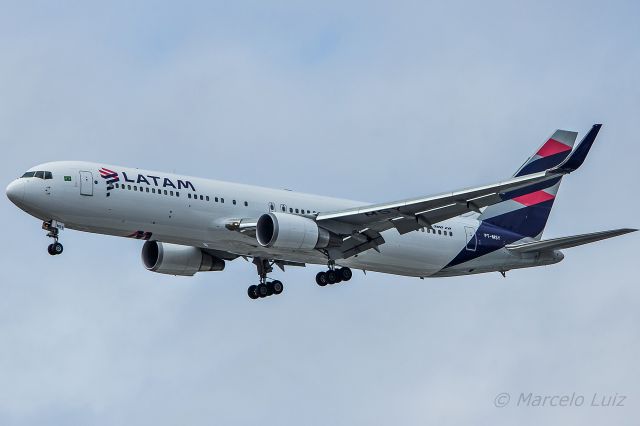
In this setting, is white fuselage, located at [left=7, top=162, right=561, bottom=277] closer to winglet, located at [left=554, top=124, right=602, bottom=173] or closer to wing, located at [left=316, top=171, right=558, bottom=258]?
wing, located at [left=316, top=171, right=558, bottom=258]

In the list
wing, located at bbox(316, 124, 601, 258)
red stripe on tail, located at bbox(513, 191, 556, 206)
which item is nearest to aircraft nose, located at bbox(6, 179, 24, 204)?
wing, located at bbox(316, 124, 601, 258)

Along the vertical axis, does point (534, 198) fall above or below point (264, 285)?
above

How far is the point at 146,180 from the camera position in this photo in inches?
1971

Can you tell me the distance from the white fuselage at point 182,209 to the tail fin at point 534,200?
5.00m

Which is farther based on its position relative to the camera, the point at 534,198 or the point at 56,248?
the point at 534,198

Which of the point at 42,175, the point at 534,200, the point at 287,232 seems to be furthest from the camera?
the point at 534,200

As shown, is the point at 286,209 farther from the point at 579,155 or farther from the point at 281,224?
the point at 579,155

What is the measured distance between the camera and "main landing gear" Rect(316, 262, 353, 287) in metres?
55.1

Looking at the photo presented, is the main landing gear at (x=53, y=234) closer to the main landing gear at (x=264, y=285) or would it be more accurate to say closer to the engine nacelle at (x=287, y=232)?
the engine nacelle at (x=287, y=232)

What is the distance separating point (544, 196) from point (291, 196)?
1518 centimetres

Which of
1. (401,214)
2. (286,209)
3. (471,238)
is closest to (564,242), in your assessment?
(471,238)

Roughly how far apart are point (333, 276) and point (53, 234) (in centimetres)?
1248

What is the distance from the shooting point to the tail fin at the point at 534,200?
60.9 meters

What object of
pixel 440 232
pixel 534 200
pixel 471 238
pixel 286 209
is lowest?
pixel 471 238
